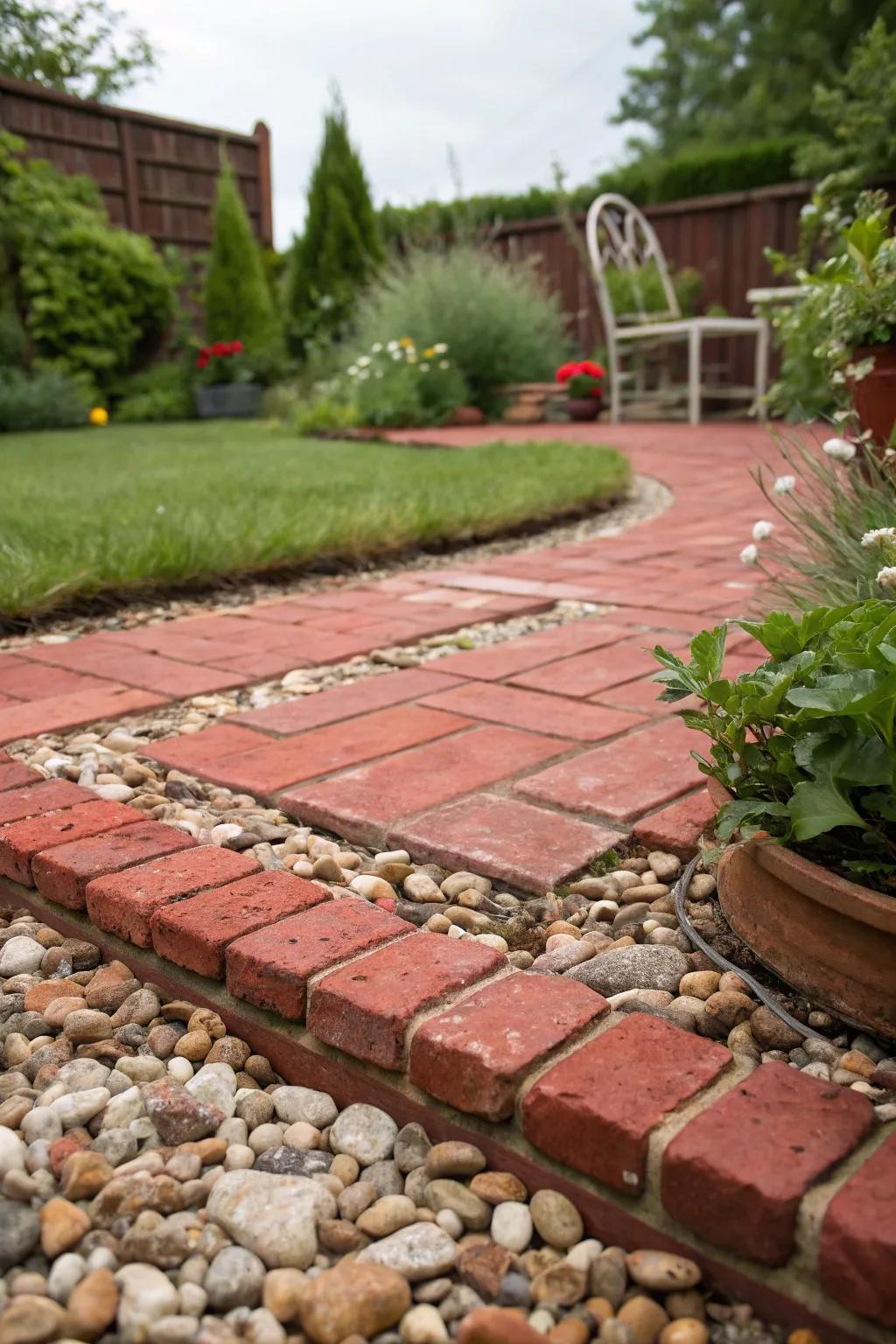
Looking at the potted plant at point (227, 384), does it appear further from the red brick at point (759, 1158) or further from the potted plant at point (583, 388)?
the red brick at point (759, 1158)

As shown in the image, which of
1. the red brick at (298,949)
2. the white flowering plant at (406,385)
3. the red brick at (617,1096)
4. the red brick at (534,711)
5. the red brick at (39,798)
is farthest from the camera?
the white flowering plant at (406,385)

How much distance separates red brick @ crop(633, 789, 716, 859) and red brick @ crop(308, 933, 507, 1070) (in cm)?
38

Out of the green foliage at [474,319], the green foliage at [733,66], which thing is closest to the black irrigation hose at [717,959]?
the green foliage at [474,319]

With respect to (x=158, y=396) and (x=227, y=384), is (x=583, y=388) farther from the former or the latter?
(x=158, y=396)

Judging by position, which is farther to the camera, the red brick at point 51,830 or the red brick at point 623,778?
the red brick at point 623,778

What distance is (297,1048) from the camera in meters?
1.09

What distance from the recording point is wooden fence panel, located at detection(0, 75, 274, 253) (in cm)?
1002

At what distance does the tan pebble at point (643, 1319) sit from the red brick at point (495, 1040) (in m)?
0.18

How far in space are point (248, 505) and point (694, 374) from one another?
4.36 m

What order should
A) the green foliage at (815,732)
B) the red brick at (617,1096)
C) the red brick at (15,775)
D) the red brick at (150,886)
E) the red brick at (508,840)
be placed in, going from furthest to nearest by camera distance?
the red brick at (15,775) < the red brick at (508,840) < the red brick at (150,886) < the green foliage at (815,732) < the red brick at (617,1096)

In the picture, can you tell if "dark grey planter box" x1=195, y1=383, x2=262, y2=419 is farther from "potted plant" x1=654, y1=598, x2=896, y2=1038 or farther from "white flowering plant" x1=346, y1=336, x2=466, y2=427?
"potted plant" x1=654, y1=598, x2=896, y2=1038

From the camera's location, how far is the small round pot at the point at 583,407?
315 inches

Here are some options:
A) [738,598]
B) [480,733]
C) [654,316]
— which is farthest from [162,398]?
[480,733]

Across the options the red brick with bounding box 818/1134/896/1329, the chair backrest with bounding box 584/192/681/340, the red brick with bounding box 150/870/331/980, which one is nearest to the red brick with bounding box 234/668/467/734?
the red brick with bounding box 150/870/331/980
